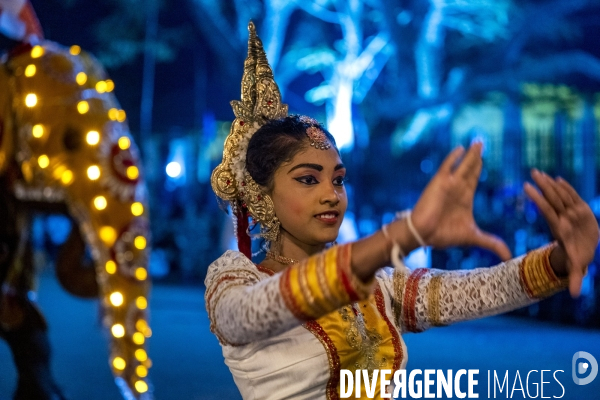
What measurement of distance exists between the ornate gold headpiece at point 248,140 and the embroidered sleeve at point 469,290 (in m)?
0.37

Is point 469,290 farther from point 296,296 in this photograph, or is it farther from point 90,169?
point 90,169

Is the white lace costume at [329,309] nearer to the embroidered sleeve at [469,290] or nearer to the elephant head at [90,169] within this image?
the embroidered sleeve at [469,290]

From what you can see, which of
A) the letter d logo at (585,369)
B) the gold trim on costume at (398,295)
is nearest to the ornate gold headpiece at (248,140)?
the gold trim on costume at (398,295)

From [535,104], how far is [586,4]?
196 cm

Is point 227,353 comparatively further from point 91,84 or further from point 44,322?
point 44,322

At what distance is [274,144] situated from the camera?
1794mm

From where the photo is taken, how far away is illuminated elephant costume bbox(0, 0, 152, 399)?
230 centimetres

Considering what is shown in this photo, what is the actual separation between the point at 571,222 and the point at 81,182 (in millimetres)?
1512

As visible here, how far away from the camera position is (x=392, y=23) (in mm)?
12883

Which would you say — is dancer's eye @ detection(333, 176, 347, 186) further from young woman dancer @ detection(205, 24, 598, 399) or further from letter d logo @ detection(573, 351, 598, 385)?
letter d logo @ detection(573, 351, 598, 385)

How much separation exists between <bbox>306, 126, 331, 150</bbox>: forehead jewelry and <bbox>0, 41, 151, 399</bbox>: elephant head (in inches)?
30.3

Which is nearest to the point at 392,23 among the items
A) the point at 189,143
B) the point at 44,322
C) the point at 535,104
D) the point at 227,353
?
the point at 535,104

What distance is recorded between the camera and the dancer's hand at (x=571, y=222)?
4.78 feet

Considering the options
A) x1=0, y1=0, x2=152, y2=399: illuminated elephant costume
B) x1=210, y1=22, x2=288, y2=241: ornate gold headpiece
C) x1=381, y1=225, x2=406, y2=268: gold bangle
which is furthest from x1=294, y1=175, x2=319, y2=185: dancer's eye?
x1=0, y1=0, x2=152, y2=399: illuminated elephant costume
